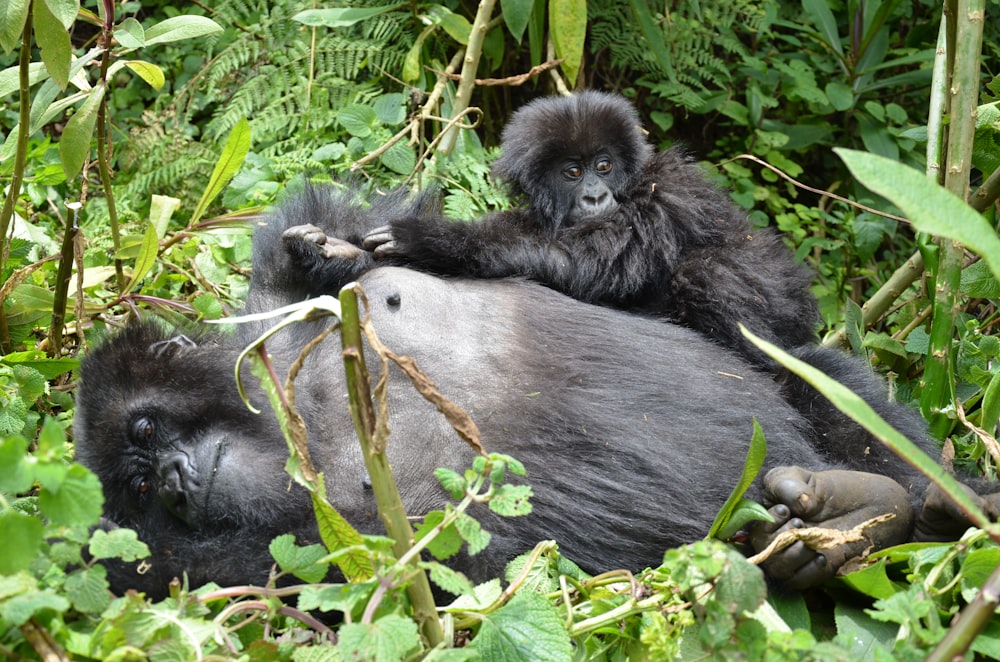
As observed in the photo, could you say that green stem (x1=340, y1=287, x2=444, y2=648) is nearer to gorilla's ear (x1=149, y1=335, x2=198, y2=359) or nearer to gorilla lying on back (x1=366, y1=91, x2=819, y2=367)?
gorilla's ear (x1=149, y1=335, x2=198, y2=359)

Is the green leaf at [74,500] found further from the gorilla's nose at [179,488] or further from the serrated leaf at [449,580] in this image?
the gorilla's nose at [179,488]

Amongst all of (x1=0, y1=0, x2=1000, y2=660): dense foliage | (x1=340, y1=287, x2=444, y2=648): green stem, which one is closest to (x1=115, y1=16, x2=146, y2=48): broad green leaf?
(x1=0, y1=0, x2=1000, y2=660): dense foliage

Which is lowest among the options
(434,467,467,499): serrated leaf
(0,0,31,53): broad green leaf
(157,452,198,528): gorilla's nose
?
(157,452,198,528): gorilla's nose

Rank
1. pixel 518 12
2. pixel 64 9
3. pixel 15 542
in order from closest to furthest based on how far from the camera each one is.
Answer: pixel 15 542
pixel 64 9
pixel 518 12

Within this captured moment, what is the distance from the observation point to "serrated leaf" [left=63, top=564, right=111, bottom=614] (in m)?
1.27

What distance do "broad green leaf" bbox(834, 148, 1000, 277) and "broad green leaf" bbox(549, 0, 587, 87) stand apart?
2505mm

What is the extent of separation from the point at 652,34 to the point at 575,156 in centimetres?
120

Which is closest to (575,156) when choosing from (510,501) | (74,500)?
(510,501)

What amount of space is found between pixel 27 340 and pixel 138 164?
1.51 m

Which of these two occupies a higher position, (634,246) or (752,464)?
(634,246)

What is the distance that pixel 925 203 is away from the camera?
118 centimetres

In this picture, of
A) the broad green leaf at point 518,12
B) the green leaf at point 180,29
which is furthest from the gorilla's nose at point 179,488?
the broad green leaf at point 518,12

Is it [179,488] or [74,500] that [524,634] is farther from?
[179,488]

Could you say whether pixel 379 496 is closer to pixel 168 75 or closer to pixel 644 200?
pixel 644 200
